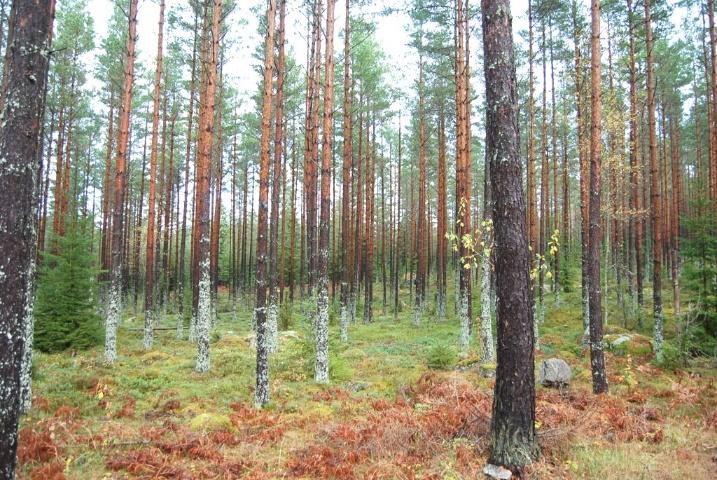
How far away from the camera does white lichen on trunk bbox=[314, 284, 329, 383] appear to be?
1172 centimetres

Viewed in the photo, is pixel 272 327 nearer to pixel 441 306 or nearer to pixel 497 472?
pixel 441 306

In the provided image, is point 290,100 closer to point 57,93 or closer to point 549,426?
point 57,93

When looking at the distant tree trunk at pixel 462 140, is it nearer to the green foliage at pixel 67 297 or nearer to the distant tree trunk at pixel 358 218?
the distant tree trunk at pixel 358 218

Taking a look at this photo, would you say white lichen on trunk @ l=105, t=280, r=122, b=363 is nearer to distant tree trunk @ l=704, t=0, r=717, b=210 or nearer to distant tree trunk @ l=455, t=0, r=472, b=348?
distant tree trunk @ l=455, t=0, r=472, b=348

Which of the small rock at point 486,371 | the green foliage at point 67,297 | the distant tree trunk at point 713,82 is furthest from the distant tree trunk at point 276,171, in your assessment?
the distant tree trunk at point 713,82

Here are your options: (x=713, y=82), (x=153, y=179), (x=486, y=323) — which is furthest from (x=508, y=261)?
(x=713, y=82)

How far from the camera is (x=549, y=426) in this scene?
6.35 m

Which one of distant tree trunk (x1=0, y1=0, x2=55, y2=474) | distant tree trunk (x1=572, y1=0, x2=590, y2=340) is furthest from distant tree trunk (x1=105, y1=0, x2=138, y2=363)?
distant tree trunk (x1=572, y1=0, x2=590, y2=340)

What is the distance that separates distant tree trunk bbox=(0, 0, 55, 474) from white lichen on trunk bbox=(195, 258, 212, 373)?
7.92 m

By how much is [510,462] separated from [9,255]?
6.13 metres

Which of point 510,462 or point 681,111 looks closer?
point 510,462

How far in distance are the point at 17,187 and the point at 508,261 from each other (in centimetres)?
571

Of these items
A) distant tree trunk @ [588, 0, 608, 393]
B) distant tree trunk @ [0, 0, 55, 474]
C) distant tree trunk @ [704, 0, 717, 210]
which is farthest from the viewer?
distant tree trunk @ [704, 0, 717, 210]

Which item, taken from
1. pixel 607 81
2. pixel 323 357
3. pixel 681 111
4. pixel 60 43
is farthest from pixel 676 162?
pixel 60 43
